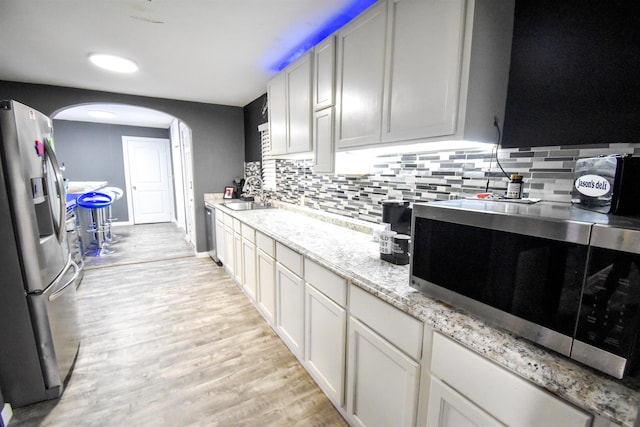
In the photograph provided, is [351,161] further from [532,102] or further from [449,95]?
[532,102]

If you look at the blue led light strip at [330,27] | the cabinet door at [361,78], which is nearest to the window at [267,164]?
the blue led light strip at [330,27]

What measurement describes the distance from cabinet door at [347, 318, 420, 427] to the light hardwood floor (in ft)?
1.10

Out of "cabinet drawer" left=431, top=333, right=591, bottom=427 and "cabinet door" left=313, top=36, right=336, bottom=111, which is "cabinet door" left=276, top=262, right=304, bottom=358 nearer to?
"cabinet drawer" left=431, top=333, right=591, bottom=427

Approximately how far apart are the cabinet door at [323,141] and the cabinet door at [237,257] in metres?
1.29

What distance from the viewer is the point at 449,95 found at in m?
1.14

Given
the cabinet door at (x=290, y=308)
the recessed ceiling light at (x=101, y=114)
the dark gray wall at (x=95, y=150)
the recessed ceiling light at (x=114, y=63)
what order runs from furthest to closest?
the dark gray wall at (x=95, y=150) → the recessed ceiling light at (x=101, y=114) → the recessed ceiling light at (x=114, y=63) → the cabinet door at (x=290, y=308)

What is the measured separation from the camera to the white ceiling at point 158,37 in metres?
1.70

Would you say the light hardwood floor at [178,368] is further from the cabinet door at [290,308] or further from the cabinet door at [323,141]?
the cabinet door at [323,141]

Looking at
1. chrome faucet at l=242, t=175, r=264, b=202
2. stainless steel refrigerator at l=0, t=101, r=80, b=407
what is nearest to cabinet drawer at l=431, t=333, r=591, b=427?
stainless steel refrigerator at l=0, t=101, r=80, b=407

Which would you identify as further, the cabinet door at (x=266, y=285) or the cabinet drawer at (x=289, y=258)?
the cabinet door at (x=266, y=285)

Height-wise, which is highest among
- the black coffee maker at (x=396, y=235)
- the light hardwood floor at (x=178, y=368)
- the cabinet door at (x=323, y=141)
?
the cabinet door at (x=323, y=141)

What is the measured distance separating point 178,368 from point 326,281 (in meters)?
1.29

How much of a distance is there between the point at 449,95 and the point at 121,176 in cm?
735

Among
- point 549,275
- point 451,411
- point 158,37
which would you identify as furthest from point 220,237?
→ point 549,275
